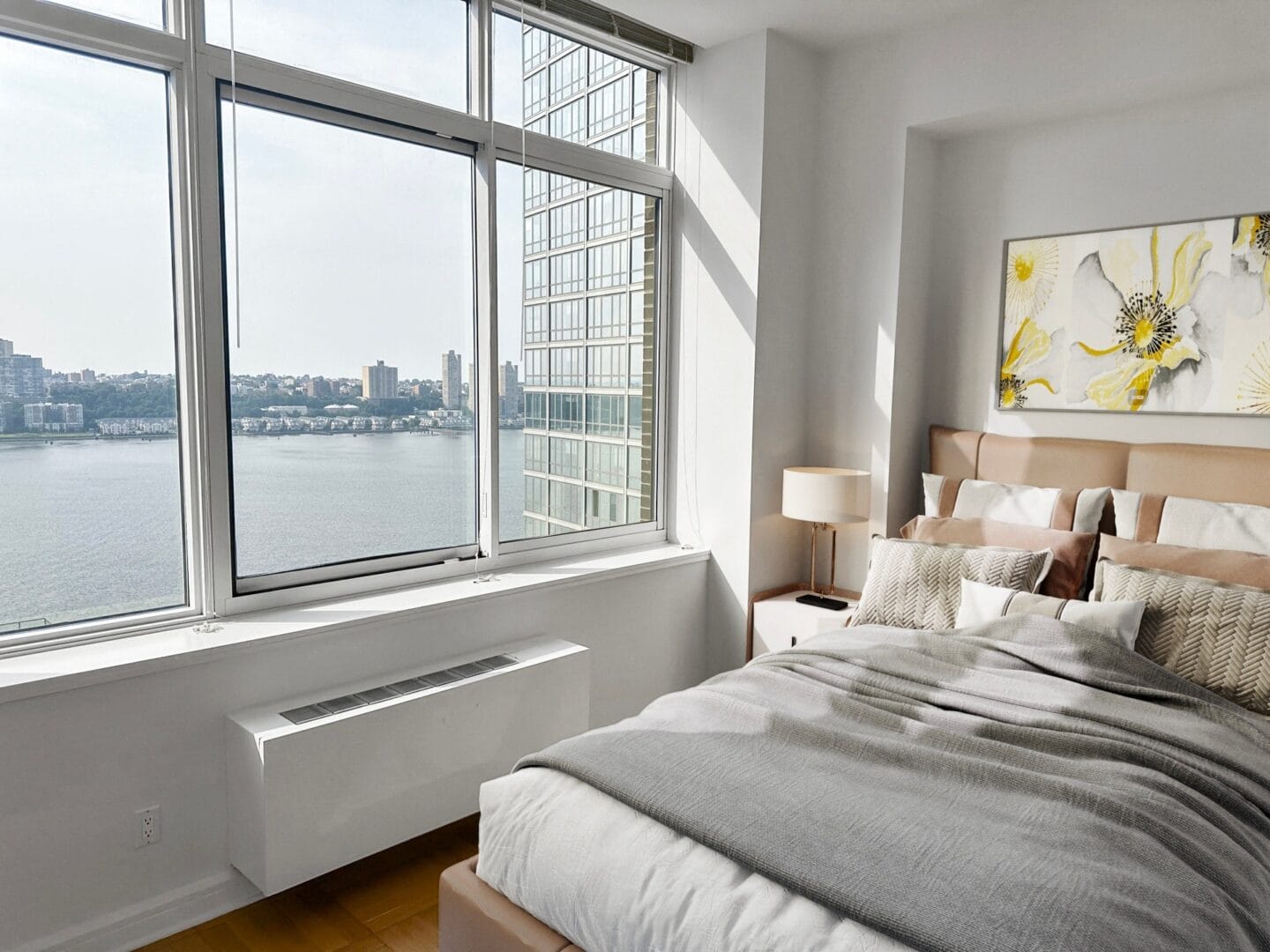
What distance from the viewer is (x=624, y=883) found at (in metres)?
1.62

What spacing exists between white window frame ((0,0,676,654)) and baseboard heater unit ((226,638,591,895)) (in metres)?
0.38

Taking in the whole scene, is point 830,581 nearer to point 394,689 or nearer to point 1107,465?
point 1107,465

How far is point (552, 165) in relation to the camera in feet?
11.0

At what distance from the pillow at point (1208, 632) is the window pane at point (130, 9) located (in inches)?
120

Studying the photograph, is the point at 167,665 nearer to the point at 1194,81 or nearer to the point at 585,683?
the point at 585,683

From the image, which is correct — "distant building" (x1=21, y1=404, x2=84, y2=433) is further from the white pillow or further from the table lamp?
the white pillow

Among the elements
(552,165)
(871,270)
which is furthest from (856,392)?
(552,165)

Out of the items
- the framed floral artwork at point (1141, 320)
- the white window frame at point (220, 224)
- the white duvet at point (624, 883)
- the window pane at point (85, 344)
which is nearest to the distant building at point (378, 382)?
the white window frame at point (220, 224)

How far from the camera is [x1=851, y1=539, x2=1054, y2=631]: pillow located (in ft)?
8.99

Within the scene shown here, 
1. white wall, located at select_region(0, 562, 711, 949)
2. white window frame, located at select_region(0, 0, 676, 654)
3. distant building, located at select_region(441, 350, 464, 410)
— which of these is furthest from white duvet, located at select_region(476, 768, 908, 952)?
distant building, located at select_region(441, 350, 464, 410)

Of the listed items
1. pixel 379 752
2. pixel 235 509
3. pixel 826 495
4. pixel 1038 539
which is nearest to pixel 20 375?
pixel 235 509

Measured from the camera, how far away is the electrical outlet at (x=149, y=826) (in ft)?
7.40

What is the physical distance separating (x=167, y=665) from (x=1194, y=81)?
11.4 ft

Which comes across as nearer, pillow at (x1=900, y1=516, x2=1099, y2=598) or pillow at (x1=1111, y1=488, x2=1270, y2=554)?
pillow at (x1=1111, y1=488, x2=1270, y2=554)
